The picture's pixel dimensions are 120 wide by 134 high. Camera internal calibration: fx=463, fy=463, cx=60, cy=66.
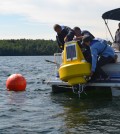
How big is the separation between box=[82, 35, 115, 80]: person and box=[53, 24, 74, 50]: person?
1.13 m

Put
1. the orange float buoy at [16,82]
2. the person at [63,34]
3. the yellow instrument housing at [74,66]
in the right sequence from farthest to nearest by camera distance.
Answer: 1. the orange float buoy at [16,82]
2. the person at [63,34]
3. the yellow instrument housing at [74,66]

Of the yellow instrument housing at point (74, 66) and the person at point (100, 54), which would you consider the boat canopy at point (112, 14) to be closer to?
the person at point (100, 54)

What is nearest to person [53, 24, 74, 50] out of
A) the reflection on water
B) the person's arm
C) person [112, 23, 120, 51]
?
the person's arm

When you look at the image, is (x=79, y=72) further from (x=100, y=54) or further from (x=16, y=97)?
(x=16, y=97)

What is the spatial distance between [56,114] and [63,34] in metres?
4.16

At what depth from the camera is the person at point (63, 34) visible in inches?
585

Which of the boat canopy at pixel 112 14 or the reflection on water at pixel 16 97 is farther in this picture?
the boat canopy at pixel 112 14

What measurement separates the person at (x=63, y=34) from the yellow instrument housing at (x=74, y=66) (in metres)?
0.79

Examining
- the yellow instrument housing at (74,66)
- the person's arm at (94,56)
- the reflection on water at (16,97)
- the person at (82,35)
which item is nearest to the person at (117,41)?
the person at (82,35)

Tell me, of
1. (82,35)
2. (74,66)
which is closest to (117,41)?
(82,35)

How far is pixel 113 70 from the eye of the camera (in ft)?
46.0

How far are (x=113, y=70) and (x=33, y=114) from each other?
3.30 meters

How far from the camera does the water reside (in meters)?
10.2

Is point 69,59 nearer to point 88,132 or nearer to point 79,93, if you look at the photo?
point 79,93
